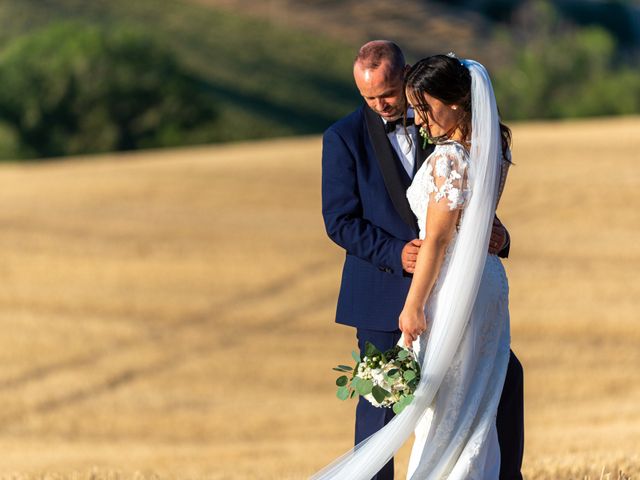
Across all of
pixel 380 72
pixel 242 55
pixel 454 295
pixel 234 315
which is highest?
pixel 380 72

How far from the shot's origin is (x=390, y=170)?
520cm

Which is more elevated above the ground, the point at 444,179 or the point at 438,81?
the point at 438,81

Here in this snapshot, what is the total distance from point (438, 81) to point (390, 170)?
486mm

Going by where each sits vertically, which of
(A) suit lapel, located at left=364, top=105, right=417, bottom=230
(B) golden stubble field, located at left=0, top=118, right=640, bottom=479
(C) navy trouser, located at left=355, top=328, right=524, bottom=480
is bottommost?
(B) golden stubble field, located at left=0, top=118, right=640, bottom=479

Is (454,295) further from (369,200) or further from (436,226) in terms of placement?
(369,200)

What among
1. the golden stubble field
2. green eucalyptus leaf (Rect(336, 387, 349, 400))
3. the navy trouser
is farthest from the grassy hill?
green eucalyptus leaf (Rect(336, 387, 349, 400))

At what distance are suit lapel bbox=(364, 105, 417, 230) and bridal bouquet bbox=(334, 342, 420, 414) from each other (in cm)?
55

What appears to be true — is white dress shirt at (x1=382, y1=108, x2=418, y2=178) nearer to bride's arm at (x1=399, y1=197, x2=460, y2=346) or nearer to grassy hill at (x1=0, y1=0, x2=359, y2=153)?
bride's arm at (x1=399, y1=197, x2=460, y2=346)

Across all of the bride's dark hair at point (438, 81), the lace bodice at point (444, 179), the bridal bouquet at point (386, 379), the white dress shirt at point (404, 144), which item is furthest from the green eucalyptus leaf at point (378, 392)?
the bride's dark hair at point (438, 81)

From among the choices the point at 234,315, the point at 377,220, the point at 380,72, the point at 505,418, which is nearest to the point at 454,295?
the point at 377,220

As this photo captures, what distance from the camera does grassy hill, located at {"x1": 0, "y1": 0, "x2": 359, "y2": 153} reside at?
65.1 metres

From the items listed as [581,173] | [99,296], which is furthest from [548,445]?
[581,173]

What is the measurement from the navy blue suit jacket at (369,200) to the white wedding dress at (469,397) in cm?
18

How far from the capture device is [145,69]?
56.3 metres
